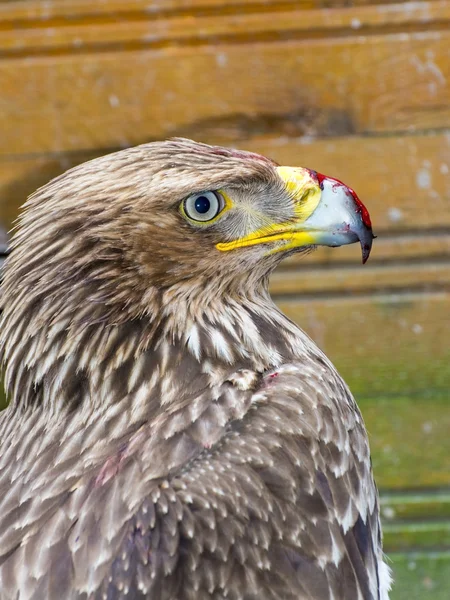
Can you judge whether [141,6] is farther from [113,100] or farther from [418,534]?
[418,534]

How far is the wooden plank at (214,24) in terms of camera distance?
134 inches

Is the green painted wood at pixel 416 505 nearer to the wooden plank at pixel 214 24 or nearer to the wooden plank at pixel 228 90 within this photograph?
the wooden plank at pixel 228 90

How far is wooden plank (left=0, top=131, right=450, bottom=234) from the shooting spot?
3545 millimetres

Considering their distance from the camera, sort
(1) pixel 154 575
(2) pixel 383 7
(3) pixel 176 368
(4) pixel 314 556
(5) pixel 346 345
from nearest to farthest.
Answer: (1) pixel 154 575, (4) pixel 314 556, (3) pixel 176 368, (2) pixel 383 7, (5) pixel 346 345

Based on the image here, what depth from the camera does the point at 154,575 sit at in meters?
1.82

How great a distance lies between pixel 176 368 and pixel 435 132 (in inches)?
73.2

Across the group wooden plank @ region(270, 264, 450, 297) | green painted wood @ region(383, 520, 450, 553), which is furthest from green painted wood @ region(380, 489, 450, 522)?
wooden plank @ region(270, 264, 450, 297)

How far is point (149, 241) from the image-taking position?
7.06 feet

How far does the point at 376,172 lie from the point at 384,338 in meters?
0.72

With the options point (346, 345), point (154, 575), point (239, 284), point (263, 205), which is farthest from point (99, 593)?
point (346, 345)

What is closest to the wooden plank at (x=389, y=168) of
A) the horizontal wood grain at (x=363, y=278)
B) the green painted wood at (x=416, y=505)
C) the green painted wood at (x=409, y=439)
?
the horizontal wood grain at (x=363, y=278)

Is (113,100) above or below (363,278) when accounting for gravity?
above

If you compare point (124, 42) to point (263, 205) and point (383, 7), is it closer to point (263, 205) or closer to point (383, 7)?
point (383, 7)

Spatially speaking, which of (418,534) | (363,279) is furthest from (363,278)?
(418,534)
